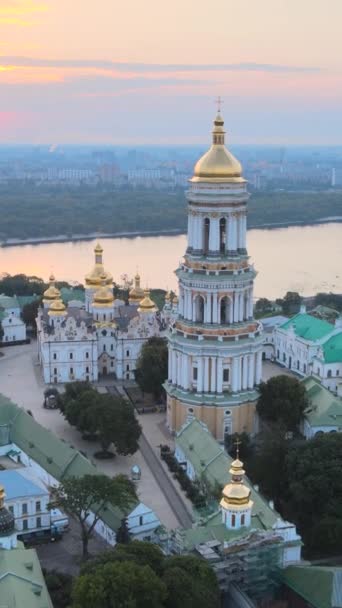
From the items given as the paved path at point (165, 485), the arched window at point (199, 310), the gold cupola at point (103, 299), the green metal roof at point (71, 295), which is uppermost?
the arched window at point (199, 310)

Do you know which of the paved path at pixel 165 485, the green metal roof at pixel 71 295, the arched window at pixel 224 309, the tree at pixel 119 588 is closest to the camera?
the tree at pixel 119 588

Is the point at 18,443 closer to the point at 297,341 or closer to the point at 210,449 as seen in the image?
the point at 210,449

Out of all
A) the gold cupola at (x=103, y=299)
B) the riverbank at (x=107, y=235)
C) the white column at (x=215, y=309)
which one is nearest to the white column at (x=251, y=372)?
the white column at (x=215, y=309)

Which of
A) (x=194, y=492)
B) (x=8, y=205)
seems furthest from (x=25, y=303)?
(x=8, y=205)

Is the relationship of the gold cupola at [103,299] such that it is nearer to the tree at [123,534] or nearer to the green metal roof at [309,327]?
the green metal roof at [309,327]

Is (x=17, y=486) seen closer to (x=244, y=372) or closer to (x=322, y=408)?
(x=244, y=372)

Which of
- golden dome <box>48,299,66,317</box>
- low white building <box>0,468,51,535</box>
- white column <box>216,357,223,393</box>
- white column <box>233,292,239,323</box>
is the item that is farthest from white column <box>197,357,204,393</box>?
golden dome <box>48,299,66,317</box>

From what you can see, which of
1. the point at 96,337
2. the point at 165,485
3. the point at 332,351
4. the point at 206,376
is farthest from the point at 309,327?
the point at 165,485

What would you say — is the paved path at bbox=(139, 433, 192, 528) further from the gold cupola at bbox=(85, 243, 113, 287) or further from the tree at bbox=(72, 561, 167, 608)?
the gold cupola at bbox=(85, 243, 113, 287)
